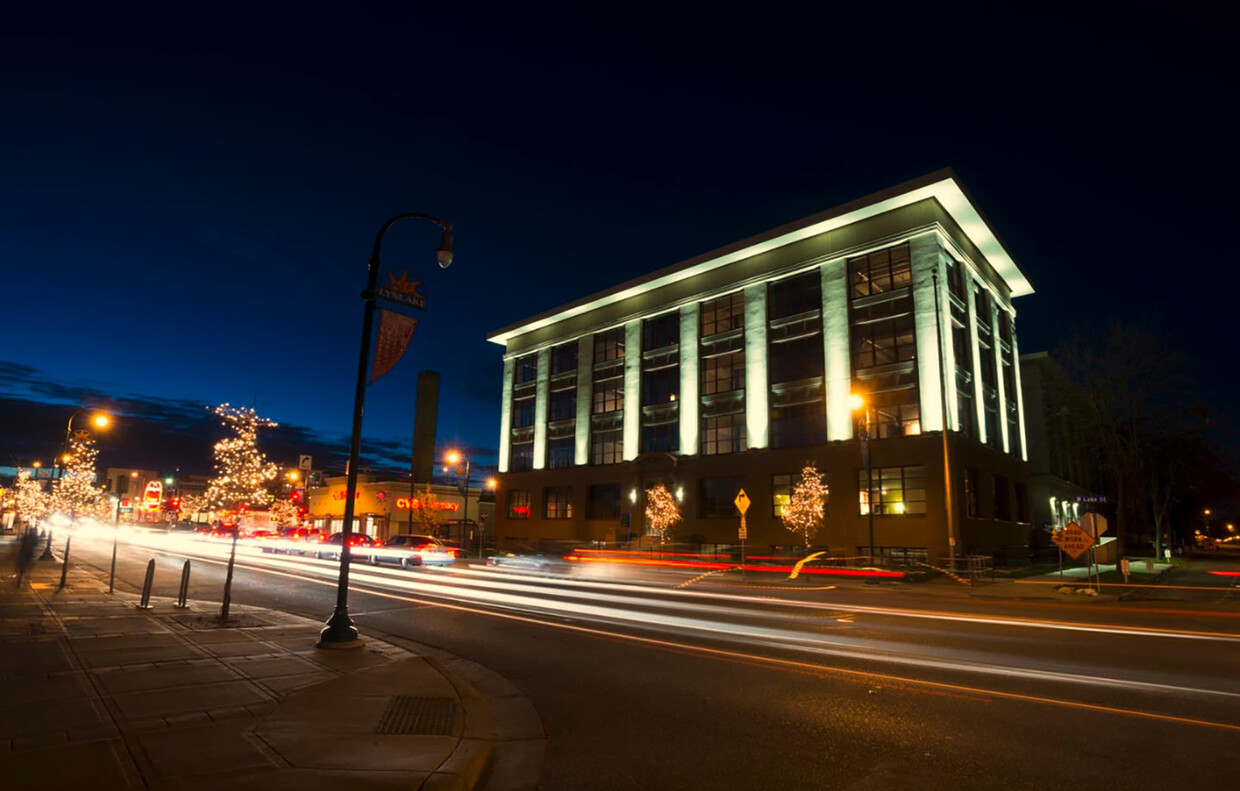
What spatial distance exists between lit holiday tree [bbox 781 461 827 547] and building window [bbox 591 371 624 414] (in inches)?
709

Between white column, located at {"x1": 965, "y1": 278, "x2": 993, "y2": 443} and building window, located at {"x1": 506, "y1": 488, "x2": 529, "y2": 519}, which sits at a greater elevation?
white column, located at {"x1": 965, "y1": 278, "x2": 993, "y2": 443}

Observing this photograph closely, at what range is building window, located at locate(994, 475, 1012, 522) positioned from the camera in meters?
40.8

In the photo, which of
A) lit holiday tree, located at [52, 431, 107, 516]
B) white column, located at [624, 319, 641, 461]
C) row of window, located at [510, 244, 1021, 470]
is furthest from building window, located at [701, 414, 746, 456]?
lit holiday tree, located at [52, 431, 107, 516]

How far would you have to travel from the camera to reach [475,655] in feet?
35.2

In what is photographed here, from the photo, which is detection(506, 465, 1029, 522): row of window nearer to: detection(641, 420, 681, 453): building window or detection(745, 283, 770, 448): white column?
detection(745, 283, 770, 448): white column

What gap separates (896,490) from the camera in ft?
119

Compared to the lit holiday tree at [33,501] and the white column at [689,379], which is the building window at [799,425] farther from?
the lit holiday tree at [33,501]

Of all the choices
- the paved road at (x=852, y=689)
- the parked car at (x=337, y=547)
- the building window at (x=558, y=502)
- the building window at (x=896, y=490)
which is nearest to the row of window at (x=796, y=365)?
the building window at (x=896, y=490)

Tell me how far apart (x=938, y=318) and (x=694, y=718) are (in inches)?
1318

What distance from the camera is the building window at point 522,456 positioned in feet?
193

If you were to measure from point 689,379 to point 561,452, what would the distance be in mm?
14652

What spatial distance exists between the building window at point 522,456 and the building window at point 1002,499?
34.7 m

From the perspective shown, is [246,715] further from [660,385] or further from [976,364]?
[660,385]

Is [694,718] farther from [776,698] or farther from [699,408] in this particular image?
[699,408]
